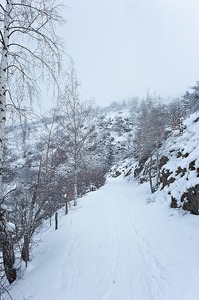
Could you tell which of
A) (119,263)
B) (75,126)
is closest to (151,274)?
(119,263)

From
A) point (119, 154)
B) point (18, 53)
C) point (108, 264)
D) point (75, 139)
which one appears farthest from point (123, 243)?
point (119, 154)

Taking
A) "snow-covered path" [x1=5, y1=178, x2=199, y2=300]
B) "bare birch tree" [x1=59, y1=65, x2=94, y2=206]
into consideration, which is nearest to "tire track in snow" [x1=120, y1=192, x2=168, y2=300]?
"snow-covered path" [x1=5, y1=178, x2=199, y2=300]

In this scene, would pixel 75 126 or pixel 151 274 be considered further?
pixel 75 126

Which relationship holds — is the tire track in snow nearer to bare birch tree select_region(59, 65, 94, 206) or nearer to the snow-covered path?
the snow-covered path

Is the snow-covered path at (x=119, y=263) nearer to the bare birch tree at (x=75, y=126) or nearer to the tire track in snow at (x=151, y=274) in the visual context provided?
the tire track in snow at (x=151, y=274)

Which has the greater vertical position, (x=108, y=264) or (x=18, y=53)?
(x=18, y=53)

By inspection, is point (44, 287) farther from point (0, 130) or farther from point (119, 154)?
point (119, 154)

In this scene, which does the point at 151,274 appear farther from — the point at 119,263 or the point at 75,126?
the point at 75,126

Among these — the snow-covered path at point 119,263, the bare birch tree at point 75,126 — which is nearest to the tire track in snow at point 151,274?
the snow-covered path at point 119,263

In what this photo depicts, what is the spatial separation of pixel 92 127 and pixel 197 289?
12058 mm

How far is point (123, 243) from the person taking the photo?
6754mm

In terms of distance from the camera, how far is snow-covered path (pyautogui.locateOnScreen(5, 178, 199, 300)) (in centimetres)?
421

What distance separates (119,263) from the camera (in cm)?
541

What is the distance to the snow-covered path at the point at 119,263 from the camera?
4.21 meters
